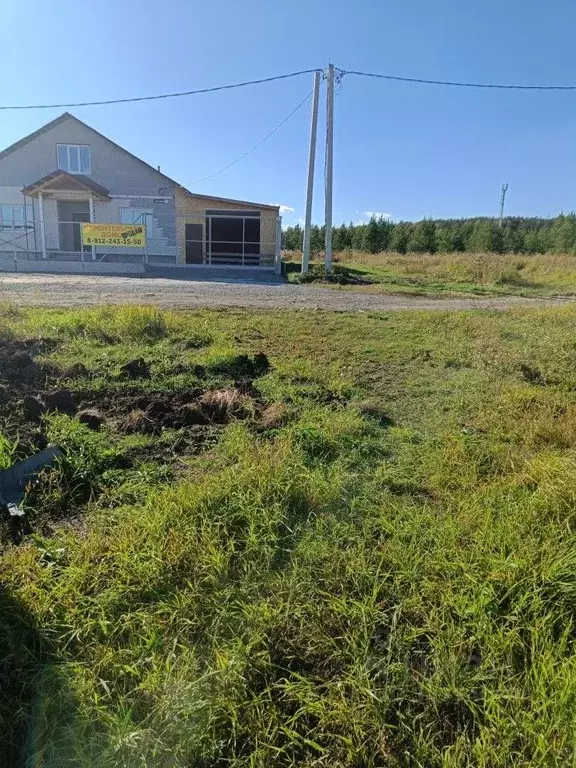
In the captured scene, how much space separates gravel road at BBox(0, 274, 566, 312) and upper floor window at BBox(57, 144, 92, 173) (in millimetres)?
14642

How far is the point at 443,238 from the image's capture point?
51156 mm

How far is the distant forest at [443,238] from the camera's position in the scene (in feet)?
159

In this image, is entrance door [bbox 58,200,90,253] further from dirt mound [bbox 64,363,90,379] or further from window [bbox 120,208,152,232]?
dirt mound [bbox 64,363,90,379]

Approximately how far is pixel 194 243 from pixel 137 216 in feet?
11.3

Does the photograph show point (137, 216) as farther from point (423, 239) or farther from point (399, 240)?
point (423, 239)

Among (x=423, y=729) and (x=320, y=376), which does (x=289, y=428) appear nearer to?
(x=320, y=376)

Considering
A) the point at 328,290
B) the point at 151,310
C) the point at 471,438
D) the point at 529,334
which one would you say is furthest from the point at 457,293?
the point at 471,438

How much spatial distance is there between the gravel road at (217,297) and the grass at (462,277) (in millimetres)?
2434

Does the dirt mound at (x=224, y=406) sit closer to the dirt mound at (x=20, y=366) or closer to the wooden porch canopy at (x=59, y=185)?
the dirt mound at (x=20, y=366)

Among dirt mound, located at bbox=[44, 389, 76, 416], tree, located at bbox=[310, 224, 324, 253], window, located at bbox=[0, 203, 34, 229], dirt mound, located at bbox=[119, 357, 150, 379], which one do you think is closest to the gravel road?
dirt mound, located at bbox=[119, 357, 150, 379]

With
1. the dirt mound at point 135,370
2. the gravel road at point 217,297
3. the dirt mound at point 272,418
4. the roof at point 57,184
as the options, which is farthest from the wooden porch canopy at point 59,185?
the dirt mound at point 272,418

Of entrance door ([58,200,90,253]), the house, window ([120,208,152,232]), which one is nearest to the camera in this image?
the house

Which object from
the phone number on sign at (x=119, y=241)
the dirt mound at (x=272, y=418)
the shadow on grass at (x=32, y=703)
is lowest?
the shadow on grass at (x=32, y=703)

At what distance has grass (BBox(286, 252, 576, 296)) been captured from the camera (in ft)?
68.4
